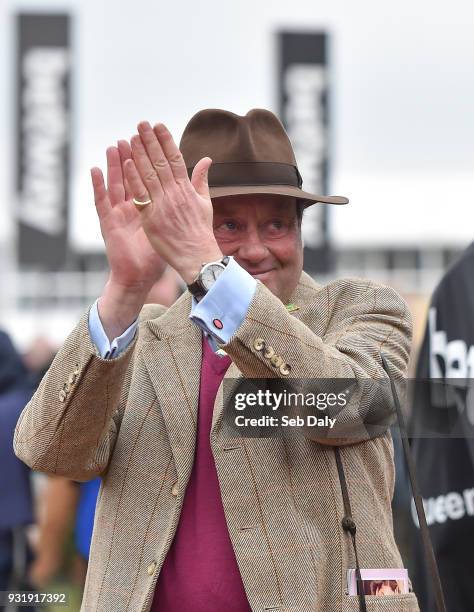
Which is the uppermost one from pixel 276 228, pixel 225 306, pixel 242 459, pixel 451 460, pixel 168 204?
pixel 168 204

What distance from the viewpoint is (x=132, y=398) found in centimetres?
323

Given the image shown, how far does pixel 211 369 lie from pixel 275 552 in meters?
0.48

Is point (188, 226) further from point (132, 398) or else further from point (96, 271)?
point (96, 271)

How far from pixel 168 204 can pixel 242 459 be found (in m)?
0.59

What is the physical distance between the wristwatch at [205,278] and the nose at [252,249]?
14.2 inches

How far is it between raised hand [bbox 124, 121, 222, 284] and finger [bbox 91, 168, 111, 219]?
0.11m

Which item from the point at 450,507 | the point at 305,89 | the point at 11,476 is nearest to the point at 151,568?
the point at 450,507

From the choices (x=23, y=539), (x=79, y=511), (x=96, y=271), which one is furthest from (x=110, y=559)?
(x=96, y=271)

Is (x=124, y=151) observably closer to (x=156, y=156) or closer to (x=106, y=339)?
Result: (x=156, y=156)

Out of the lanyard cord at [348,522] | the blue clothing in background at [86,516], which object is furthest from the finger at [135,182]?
the blue clothing in background at [86,516]

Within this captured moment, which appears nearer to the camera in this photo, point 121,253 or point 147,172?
point 147,172

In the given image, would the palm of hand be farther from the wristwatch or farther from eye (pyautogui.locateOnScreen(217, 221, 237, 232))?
eye (pyautogui.locateOnScreen(217, 221, 237, 232))

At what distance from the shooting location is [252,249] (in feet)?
10.8

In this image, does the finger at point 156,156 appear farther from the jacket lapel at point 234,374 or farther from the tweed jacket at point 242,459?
the jacket lapel at point 234,374
